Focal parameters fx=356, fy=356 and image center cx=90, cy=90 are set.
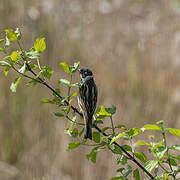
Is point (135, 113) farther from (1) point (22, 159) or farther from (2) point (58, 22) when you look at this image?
(2) point (58, 22)

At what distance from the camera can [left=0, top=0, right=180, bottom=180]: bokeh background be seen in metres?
3.34

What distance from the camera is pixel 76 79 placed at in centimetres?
381

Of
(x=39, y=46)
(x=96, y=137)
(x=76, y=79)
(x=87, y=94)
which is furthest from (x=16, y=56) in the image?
(x=76, y=79)

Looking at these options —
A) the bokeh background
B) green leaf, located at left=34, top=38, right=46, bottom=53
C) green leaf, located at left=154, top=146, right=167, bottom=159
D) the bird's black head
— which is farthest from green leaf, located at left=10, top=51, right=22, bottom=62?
the bokeh background

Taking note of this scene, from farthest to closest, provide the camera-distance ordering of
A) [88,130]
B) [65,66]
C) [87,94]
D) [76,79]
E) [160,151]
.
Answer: [76,79], [87,94], [88,130], [65,66], [160,151]

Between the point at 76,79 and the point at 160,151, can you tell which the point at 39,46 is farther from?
the point at 76,79

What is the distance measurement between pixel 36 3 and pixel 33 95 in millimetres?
1788

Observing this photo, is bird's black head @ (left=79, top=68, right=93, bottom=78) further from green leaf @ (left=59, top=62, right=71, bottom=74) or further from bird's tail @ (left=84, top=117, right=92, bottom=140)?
green leaf @ (left=59, top=62, right=71, bottom=74)

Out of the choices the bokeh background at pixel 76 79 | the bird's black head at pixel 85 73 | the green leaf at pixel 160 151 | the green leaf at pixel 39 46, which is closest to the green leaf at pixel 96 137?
the green leaf at pixel 160 151

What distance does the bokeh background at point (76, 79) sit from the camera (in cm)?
334

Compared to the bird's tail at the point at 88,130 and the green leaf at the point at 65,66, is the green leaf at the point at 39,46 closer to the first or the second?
the green leaf at the point at 65,66

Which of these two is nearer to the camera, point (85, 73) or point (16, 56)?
point (16, 56)

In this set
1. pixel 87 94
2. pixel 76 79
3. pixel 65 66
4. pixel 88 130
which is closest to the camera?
pixel 65 66

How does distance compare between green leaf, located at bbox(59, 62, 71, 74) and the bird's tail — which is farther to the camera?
the bird's tail
